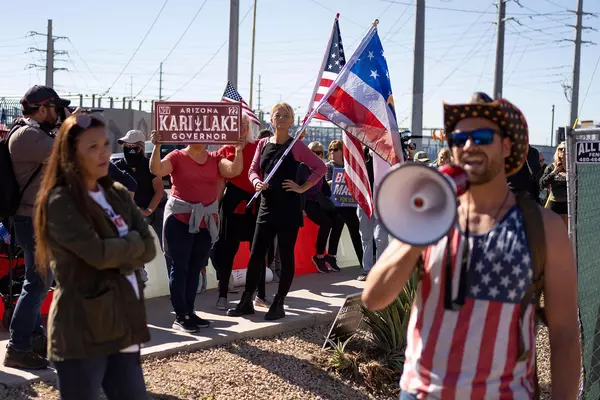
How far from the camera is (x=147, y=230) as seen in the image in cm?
347

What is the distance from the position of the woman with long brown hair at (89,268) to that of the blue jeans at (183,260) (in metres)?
2.81

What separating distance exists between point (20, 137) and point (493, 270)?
3516 mm

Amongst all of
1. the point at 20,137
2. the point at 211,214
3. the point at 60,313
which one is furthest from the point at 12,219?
the point at 60,313

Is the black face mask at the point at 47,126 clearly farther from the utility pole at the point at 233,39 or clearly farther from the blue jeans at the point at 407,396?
the utility pole at the point at 233,39

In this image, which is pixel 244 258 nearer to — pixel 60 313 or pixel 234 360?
pixel 234 360

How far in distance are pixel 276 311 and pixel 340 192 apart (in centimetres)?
324

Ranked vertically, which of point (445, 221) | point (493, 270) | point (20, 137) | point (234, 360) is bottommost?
point (234, 360)

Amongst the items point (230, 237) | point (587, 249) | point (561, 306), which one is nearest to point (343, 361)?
point (230, 237)

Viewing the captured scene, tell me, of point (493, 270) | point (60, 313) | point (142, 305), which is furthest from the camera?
point (142, 305)

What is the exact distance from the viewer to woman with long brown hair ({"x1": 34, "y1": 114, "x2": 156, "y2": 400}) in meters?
3.09

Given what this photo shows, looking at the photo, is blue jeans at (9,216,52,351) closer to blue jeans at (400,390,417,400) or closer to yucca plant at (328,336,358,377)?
yucca plant at (328,336,358,377)

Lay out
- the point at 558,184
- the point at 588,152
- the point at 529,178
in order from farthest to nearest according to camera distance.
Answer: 1. the point at 558,184
2. the point at 529,178
3. the point at 588,152

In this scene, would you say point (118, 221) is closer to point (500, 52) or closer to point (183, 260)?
point (183, 260)

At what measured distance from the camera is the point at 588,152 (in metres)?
5.21
